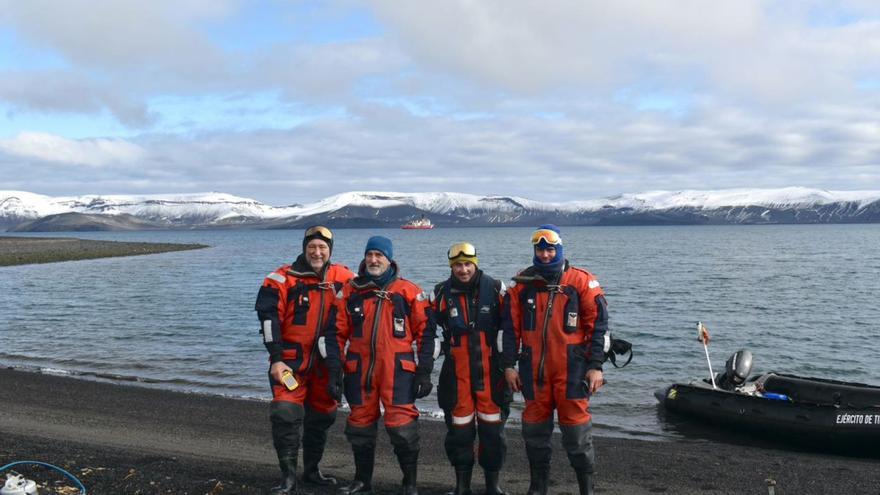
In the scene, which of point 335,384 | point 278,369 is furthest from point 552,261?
point 278,369

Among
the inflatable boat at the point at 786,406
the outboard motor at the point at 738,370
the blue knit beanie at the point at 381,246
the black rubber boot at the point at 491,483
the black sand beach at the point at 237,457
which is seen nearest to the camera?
the blue knit beanie at the point at 381,246

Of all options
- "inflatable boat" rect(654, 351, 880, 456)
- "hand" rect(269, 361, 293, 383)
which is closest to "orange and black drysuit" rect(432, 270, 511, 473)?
"hand" rect(269, 361, 293, 383)

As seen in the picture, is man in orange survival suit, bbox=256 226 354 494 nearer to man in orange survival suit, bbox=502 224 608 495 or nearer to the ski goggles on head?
the ski goggles on head

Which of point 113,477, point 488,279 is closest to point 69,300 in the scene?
point 113,477

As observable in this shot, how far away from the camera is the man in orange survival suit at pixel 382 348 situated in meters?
6.48

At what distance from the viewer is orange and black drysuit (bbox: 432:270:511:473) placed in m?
6.65

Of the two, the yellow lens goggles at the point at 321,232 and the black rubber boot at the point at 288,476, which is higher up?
the yellow lens goggles at the point at 321,232

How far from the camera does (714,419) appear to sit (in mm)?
12664

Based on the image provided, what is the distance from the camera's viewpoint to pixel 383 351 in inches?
254

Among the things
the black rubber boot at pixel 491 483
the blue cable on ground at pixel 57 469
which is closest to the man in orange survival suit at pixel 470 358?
the black rubber boot at pixel 491 483

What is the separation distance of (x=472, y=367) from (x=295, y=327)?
1712 millimetres

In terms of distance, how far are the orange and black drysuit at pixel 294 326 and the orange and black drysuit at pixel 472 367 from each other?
3.60 ft

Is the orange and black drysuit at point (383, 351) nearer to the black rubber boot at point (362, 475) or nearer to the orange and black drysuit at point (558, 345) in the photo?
the black rubber boot at point (362, 475)

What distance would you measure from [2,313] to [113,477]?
26.7m
